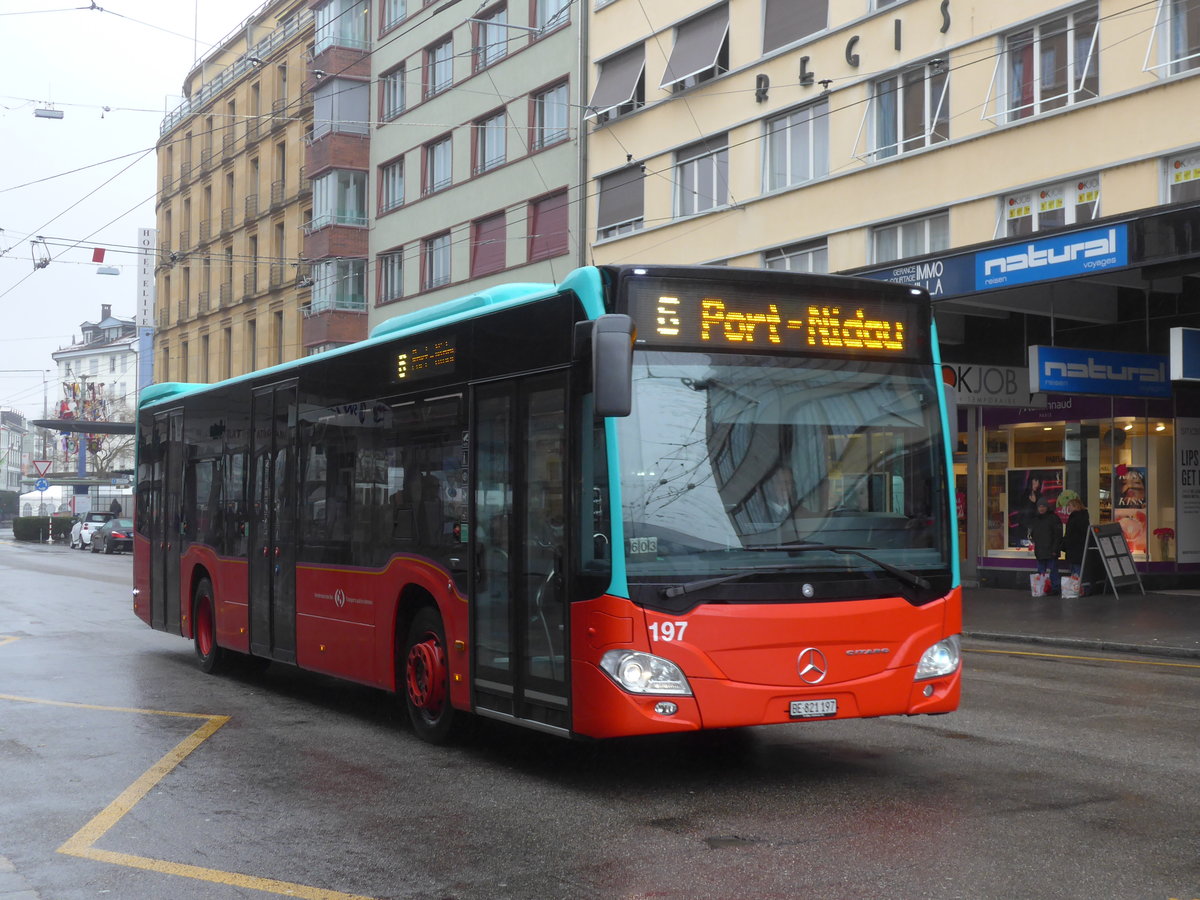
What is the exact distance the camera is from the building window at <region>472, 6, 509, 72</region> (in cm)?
3788

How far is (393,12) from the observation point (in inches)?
1731

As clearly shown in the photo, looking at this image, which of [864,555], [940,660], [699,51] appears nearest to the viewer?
[864,555]

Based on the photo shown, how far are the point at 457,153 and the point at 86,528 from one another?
27.6m

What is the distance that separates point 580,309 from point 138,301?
63.0 m

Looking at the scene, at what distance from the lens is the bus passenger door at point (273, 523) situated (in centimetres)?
1140

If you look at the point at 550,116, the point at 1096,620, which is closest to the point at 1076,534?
the point at 1096,620

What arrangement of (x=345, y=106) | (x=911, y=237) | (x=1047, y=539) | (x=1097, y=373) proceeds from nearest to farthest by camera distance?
(x=1097, y=373) < (x=1047, y=539) < (x=911, y=237) < (x=345, y=106)

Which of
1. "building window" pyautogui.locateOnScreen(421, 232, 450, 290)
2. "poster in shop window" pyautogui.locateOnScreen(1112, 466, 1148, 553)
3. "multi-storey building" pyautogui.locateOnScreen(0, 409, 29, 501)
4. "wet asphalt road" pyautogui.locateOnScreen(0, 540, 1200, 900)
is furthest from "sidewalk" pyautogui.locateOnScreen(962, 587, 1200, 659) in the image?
"multi-storey building" pyautogui.locateOnScreen(0, 409, 29, 501)

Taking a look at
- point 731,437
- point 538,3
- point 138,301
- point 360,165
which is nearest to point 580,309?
point 731,437

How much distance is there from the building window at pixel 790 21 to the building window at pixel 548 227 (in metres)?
8.10

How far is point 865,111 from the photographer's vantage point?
87.0ft

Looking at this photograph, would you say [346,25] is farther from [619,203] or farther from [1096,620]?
[1096,620]

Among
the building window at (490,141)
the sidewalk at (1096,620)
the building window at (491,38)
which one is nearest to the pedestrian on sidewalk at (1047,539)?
the sidewalk at (1096,620)

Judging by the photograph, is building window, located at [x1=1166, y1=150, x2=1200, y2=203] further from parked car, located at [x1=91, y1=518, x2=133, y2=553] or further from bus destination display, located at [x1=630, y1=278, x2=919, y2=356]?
parked car, located at [x1=91, y1=518, x2=133, y2=553]
